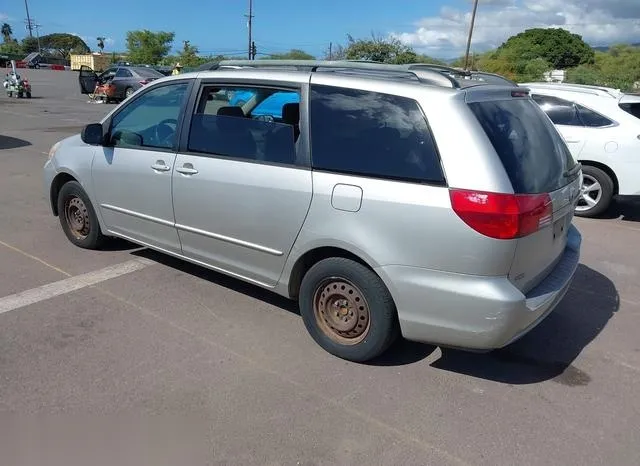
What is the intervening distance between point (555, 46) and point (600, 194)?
218 feet

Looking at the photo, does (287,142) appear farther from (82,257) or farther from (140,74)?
(140,74)

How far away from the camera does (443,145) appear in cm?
298

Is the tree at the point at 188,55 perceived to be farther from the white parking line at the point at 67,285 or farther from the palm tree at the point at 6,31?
the palm tree at the point at 6,31

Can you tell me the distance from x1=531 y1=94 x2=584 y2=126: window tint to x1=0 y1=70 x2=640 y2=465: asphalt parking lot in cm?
351

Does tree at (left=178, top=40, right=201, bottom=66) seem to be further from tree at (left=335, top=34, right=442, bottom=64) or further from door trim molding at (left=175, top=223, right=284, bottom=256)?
door trim molding at (left=175, top=223, right=284, bottom=256)

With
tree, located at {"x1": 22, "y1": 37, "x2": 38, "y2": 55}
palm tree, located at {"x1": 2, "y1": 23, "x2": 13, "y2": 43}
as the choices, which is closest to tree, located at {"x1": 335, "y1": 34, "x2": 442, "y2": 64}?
tree, located at {"x1": 22, "y1": 37, "x2": 38, "y2": 55}

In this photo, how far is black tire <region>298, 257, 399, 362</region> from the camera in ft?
10.6

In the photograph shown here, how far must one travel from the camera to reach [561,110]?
7.84 meters

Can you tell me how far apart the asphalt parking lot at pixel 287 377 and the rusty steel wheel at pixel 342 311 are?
182 mm

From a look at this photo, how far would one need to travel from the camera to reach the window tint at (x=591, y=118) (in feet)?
24.5

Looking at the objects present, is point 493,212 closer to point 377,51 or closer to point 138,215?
point 138,215

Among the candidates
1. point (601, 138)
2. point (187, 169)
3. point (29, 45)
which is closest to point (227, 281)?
point (187, 169)

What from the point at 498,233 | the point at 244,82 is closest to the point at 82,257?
the point at 244,82

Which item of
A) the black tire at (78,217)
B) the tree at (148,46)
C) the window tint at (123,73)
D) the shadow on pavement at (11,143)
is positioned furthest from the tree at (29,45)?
the black tire at (78,217)
